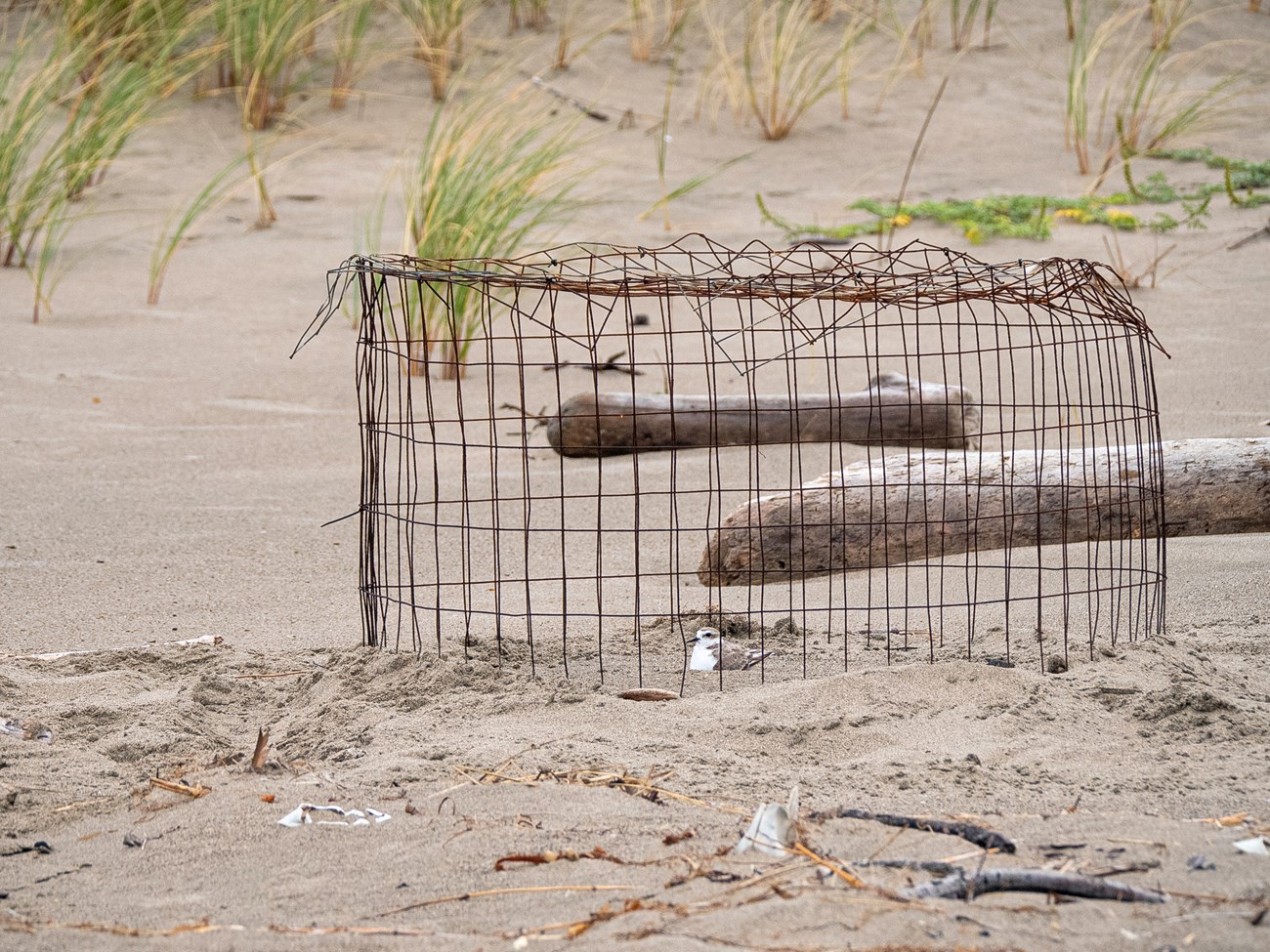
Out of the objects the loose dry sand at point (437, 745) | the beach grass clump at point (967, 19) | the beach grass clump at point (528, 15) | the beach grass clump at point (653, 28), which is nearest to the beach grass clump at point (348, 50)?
the beach grass clump at point (528, 15)

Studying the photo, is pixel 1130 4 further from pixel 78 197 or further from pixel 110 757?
pixel 110 757

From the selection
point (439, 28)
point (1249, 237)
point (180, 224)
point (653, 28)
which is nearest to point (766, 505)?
point (1249, 237)

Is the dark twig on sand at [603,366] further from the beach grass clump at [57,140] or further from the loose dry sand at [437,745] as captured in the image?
the beach grass clump at [57,140]

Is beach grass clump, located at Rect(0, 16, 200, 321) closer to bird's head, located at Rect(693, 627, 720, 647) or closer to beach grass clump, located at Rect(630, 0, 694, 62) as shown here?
beach grass clump, located at Rect(630, 0, 694, 62)

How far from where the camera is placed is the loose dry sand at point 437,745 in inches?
70.6

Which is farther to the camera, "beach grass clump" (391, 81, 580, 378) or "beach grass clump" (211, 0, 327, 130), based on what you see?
"beach grass clump" (211, 0, 327, 130)

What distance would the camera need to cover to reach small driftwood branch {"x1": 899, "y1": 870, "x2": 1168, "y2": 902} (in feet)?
5.71

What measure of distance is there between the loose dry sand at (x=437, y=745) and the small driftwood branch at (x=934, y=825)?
0.03 m

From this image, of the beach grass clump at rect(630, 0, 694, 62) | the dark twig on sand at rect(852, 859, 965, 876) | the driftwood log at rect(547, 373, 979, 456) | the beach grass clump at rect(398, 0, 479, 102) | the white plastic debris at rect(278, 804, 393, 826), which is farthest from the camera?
the beach grass clump at rect(630, 0, 694, 62)

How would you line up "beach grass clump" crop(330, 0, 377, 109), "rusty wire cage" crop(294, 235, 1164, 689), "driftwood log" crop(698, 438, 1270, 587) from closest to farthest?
"rusty wire cage" crop(294, 235, 1164, 689) → "driftwood log" crop(698, 438, 1270, 587) → "beach grass clump" crop(330, 0, 377, 109)

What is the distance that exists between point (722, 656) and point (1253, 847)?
4.77ft

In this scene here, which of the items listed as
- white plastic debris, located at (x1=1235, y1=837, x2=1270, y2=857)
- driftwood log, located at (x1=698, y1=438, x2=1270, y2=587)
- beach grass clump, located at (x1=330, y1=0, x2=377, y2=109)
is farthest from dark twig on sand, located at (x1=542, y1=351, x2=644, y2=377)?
beach grass clump, located at (x1=330, y1=0, x2=377, y2=109)

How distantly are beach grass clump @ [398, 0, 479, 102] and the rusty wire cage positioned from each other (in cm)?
399

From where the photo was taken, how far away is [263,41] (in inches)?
316
